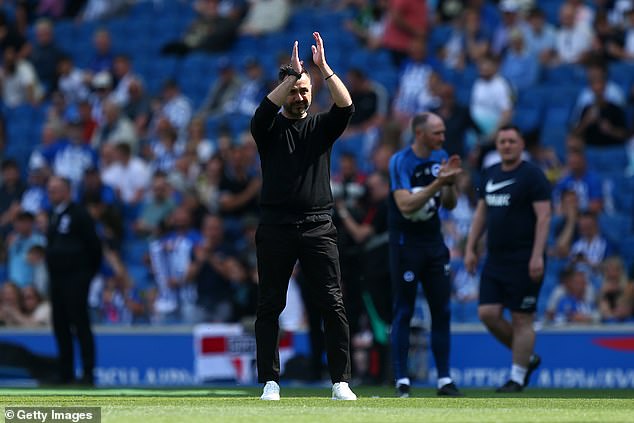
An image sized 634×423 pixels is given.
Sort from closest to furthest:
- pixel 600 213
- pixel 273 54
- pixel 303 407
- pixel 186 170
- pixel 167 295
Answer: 1. pixel 303 407
2. pixel 600 213
3. pixel 167 295
4. pixel 186 170
5. pixel 273 54

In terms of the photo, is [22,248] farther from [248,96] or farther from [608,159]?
[608,159]

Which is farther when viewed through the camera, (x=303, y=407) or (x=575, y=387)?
(x=575, y=387)

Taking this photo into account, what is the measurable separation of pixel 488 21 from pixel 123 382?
6810mm

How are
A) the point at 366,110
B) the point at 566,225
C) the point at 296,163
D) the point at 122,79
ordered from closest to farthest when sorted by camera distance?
the point at 296,163 < the point at 566,225 < the point at 366,110 < the point at 122,79

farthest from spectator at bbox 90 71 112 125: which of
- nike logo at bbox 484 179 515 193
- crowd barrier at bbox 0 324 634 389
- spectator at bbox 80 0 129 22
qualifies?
nike logo at bbox 484 179 515 193

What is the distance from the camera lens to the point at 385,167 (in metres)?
14.2

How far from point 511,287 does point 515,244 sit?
36cm

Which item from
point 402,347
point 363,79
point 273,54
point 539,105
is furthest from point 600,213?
point 273,54

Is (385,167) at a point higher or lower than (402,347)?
higher

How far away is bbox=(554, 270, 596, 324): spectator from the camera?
590 inches

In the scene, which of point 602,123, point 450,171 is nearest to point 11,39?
point 602,123

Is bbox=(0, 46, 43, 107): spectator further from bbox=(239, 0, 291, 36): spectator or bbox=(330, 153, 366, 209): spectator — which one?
bbox=(330, 153, 366, 209): spectator

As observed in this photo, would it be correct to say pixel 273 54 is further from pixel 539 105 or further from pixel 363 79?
pixel 539 105

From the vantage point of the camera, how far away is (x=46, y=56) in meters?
23.1
